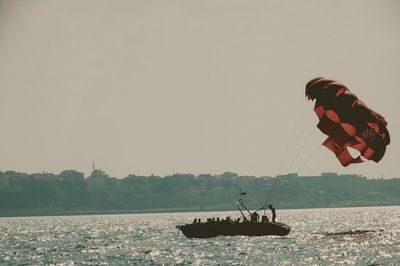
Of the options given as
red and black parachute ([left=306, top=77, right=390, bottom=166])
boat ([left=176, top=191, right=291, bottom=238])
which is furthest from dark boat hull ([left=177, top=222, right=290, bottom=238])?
red and black parachute ([left=306, top=77, right=390, bottom=166])

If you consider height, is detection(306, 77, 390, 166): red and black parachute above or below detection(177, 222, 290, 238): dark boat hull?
above

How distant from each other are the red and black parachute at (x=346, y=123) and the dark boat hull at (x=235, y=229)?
464 inches

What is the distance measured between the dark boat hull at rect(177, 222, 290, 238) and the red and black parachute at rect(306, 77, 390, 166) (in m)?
11.8

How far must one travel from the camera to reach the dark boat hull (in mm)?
87750

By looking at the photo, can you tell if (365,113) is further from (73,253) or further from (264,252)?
(73,253)

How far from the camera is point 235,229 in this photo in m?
88.8

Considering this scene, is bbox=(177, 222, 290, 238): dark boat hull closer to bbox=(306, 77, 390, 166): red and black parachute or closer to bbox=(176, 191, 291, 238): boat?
bbox=(176, 191, 291, 238): boat

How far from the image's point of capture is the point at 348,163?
79438 millimetres

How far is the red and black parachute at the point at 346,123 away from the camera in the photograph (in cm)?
7706

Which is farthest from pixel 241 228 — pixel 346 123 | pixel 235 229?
pixel 346 123

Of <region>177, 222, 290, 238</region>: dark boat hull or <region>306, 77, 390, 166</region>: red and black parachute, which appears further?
<region>177, 222, 290, 238</region>: dark boat hull

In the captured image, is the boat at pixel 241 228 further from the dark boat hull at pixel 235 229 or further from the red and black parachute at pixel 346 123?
the red and black parachute at pixel 346 123

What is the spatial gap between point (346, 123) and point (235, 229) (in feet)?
55.1

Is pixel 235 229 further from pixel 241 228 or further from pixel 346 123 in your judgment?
pixel 346 123
